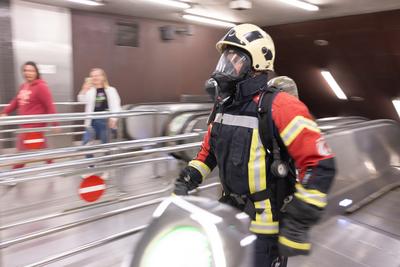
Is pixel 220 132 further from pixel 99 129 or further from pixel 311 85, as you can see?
pixel 311 85

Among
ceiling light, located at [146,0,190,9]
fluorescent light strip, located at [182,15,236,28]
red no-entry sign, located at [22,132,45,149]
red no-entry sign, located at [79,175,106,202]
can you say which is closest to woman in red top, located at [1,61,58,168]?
red no-entry sign, located at [22,132,45,149]

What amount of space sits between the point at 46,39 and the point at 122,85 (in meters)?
1.96

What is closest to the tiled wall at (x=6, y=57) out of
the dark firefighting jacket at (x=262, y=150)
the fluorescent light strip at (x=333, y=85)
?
the dark firefighting jacket at (x=262, y=150)

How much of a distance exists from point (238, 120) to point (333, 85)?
28.2 ft

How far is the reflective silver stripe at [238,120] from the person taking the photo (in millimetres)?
1410

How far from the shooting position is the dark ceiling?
716cm

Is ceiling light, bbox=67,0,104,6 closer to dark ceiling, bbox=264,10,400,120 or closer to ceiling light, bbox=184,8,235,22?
ceiling light, bbox=184,8,235,22

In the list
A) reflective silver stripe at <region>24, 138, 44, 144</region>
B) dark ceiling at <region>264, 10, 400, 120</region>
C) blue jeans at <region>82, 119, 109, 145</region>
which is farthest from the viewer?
dark ceiling at <region>264, 10, 400, 120</region>

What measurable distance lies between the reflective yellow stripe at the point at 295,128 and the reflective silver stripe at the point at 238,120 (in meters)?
0.14

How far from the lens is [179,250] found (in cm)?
111

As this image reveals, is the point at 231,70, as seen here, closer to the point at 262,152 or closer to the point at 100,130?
the point at 262,152

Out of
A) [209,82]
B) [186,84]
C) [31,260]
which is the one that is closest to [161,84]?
[186,84]

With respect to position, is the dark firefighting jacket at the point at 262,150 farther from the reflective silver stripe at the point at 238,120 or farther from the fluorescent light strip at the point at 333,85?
the fluorescent light strip at the point at 333,85

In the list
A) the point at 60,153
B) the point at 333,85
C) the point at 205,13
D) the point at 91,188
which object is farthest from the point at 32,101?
the point at 333,85
